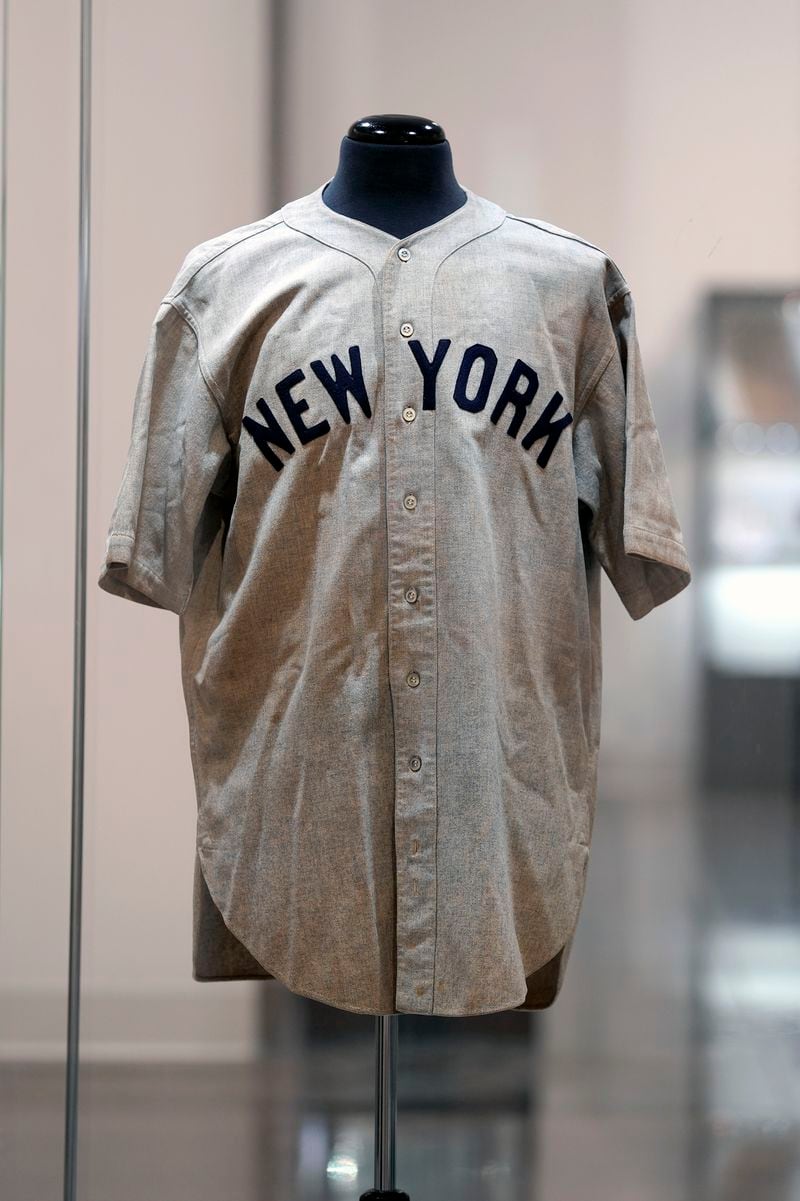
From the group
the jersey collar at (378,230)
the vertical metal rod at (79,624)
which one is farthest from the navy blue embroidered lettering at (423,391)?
the vertical metal rod at (79,624)

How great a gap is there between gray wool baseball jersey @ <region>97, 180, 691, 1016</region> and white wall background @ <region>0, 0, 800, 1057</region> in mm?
732

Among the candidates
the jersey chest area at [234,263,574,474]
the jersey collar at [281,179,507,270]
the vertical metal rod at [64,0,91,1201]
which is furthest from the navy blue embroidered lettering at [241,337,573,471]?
the vertical metal rod at [64,0,91,1201]

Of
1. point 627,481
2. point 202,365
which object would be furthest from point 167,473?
point 627,481

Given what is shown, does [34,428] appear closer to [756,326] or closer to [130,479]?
[130,479]

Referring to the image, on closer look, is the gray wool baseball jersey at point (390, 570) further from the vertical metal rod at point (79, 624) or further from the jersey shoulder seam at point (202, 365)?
the vertical metal rod at point (79, 624)

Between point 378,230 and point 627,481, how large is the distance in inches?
15.3

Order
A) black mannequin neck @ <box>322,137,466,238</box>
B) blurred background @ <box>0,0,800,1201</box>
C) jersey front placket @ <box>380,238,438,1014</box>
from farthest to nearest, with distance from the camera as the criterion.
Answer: blurred background @ <box>0,0,800,1201</box>
black mannequin neck @ <box>322,137,466,238</box>
jersey front placket @ <box>380,238,438,1014</box>

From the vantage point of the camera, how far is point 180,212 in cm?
206

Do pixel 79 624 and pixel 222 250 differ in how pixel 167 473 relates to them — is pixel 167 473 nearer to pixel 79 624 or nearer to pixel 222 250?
pixel 222 250

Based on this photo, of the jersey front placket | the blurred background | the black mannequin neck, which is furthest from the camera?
the blurred background

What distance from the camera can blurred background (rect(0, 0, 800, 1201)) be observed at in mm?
2025

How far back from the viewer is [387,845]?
1273mm

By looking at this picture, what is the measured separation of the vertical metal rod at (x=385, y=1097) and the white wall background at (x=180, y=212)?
76 cm

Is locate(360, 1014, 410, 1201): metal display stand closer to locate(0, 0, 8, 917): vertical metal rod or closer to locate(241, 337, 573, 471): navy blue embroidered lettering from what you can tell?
locate(241, 337, 573, 471): navy blue embroidered lettering
